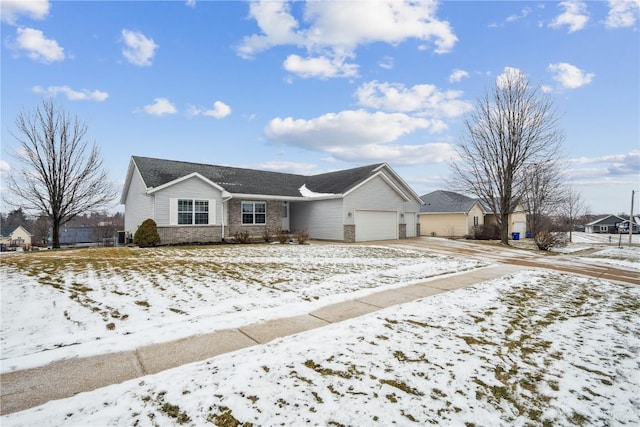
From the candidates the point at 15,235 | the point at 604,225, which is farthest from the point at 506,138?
the point at 604,225

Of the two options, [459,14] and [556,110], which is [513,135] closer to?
[556,110]

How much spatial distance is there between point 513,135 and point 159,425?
81.1 feet

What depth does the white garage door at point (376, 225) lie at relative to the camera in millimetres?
20422

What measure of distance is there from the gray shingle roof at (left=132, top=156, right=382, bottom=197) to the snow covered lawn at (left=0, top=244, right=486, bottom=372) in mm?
9108

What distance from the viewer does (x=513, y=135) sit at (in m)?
20.6

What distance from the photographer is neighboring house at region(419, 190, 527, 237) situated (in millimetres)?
28703

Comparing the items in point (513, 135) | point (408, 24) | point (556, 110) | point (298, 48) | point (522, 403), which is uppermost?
point (298, 48)

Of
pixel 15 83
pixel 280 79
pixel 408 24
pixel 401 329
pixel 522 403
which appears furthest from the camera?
pixel 280 79

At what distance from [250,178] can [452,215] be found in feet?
66.3

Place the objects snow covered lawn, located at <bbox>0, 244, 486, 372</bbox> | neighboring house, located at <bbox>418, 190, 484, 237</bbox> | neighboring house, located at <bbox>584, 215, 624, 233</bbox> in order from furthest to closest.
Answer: neighboring house, located at <bbox>584, 215, 624, 233</bbox> < neighboring house, located at <bbox>418, 190, 484, 237</bbox> < snow covered lawn, located at <bbox>0, 244, 486, 372</bbox>

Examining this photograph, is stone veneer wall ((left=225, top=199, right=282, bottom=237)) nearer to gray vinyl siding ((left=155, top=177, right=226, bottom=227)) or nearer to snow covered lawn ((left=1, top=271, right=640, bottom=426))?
gray vinyl siding ((left=155, top=177, right=226, bottom=227))

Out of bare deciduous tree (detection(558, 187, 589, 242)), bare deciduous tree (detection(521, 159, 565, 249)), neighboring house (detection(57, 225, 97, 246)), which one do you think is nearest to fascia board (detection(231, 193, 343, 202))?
bare deciduous tree (detection(521, 159, 565, 249))

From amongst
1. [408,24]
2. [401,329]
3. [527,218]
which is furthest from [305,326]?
[527,218]

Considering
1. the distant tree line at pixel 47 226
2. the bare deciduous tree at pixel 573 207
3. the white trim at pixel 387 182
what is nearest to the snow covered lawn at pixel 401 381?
the white trim at pixel 387 182
